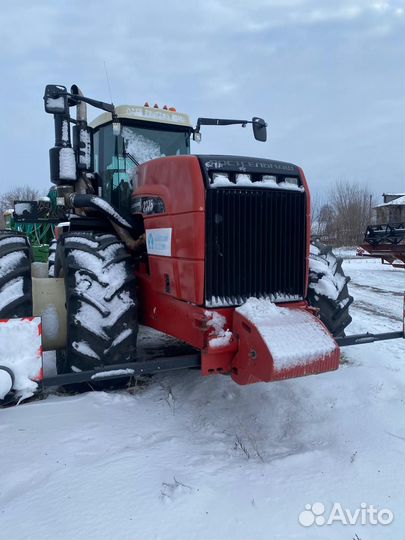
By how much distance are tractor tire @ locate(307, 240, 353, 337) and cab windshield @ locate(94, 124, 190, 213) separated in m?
1.93

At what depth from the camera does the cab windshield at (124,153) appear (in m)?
4.69

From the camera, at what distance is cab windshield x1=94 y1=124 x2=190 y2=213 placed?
4688 millimetres

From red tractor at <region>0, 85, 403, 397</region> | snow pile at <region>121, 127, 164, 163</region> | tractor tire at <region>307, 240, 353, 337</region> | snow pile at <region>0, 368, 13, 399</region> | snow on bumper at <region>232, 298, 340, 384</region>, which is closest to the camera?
snow pile at <region>0, 368, 13, 399</region>

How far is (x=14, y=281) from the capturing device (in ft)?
11.2

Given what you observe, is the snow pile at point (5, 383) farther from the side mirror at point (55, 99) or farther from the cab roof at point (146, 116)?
the cab roof at point (146, 116)

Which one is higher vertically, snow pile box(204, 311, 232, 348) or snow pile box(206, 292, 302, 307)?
snow pile box(206, 292, 302, 307)

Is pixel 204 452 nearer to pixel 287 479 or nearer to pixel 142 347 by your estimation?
pixel 287 479

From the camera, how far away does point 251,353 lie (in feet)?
9.98

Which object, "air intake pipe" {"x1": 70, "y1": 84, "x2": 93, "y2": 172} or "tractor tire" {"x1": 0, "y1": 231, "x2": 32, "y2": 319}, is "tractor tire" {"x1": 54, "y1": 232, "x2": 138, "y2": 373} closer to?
"tractor tire" {"x1": 0, "y1": 231, "x2": 32, "y2": 319}

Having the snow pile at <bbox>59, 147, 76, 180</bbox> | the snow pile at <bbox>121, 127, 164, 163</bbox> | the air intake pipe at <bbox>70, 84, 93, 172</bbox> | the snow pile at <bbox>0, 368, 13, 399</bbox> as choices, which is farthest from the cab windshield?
the snow pile at <bbox>0, 368, 13, 399</bbox>

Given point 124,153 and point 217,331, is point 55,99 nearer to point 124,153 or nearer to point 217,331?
point 124,153

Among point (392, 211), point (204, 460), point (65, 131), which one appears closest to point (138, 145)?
point (65, 131)

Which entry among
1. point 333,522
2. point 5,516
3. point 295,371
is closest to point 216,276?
point 295,371

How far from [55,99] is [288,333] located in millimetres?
2604
